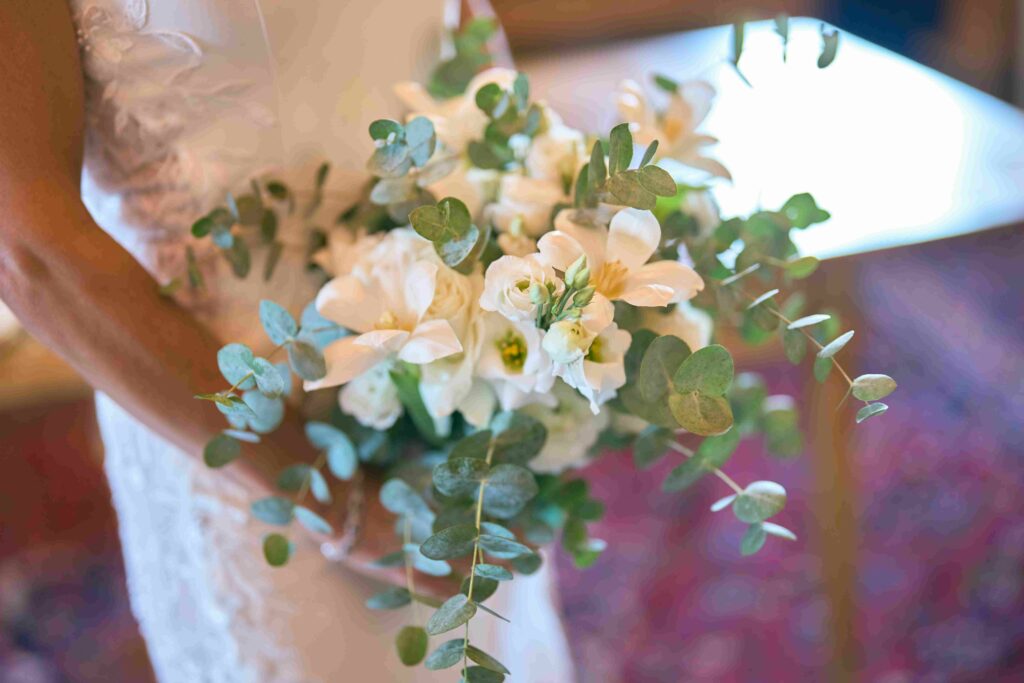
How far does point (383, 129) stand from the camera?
0.59 m

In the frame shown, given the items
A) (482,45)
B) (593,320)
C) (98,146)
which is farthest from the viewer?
(482,45)

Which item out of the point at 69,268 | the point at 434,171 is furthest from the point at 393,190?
the point at 69,268

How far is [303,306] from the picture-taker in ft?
2.67

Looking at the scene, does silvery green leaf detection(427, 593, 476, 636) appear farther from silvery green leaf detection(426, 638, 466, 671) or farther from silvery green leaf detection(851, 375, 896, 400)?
silvery green leaf detection(851, 375, 896, 400)

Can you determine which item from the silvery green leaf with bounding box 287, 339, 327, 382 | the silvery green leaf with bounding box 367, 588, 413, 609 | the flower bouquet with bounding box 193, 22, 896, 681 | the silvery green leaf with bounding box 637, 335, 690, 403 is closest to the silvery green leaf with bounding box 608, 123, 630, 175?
the flower bouquet with bounding box 193, 22, 896, 681

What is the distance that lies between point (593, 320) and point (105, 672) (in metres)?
2.03

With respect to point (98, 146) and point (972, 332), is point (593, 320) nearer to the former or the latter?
point (98, 146)

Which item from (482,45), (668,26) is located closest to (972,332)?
(668,26)

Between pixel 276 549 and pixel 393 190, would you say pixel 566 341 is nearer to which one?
pixel 393 190

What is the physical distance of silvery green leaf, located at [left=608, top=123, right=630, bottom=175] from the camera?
0.52 metres

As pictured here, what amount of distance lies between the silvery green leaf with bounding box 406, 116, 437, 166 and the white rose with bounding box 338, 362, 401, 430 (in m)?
0.16

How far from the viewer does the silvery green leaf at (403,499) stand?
68 cm

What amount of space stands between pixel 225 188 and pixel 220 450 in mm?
238

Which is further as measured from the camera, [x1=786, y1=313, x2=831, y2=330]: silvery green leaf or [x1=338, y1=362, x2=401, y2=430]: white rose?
[x1=338, y1=362, x2=401, y2=430]: white rose
